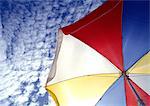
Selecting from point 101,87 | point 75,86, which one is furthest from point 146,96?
point 75,86

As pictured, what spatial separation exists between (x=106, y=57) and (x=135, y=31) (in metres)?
0.67

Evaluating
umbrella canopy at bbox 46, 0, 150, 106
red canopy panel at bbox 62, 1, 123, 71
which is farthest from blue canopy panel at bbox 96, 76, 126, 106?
red canopy panel at bbox 62, 1, 123, 71

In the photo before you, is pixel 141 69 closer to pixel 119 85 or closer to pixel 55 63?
pixel 119 85

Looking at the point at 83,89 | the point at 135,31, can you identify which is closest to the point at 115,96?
the point at 83,89

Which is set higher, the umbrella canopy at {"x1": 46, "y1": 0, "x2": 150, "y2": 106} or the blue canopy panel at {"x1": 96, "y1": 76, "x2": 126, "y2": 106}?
the umbrella canopy at {"x1": 46, "y1": 0, "x2": 150, "y2": 106}

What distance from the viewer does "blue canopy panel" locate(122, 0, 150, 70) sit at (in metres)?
6.77

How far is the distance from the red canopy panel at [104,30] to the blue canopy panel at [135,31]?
9 centimetres

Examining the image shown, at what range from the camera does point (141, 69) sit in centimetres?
688

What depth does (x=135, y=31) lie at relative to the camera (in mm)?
6758

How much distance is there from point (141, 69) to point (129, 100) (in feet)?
1.86

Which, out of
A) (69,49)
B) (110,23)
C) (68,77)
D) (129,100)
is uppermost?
(110,23)

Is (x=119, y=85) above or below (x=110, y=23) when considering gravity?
below

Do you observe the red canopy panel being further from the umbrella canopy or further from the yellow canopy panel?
the yellow canopy panel

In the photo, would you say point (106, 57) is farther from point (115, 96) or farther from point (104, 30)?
point (115, 96)
